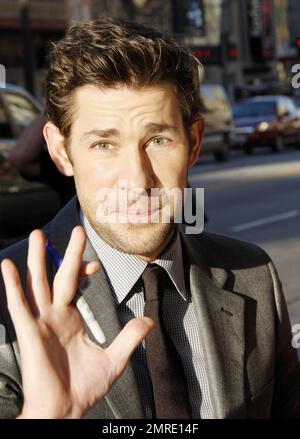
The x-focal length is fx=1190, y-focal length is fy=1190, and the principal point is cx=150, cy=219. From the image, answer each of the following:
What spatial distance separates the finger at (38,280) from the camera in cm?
179

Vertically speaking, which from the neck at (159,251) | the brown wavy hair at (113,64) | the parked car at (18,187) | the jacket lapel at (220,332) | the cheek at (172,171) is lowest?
the parked car at (18,187)

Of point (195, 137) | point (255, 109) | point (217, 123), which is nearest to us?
point (195, 137)

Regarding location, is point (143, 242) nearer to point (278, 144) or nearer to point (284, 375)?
point (284, 375)

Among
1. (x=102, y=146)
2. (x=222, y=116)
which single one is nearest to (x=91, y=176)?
(x=102, y=146)

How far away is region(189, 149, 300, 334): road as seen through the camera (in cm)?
1160

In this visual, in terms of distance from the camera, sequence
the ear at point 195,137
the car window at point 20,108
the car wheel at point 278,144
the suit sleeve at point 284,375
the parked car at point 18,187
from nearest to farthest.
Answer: the ear at point 195,137 < the suit sleeve at point 284,375 < the parked car at point 18,187 < the car window at point 20,108 < the car wheel at point 278,144

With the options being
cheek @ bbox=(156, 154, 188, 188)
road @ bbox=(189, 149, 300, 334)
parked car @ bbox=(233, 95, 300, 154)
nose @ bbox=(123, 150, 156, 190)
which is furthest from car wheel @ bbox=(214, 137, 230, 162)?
nose @ bbox=(123, 150, 156, 190)

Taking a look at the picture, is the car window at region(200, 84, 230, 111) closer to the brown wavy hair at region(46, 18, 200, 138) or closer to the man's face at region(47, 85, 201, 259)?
the brown wavy hair at region(46, 18, 200, 138)

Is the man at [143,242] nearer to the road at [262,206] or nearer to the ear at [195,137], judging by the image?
the ear at [195,137]

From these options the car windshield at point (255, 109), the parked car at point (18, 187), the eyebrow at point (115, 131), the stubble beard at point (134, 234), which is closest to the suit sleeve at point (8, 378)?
the stubble beard at point (134, 234)

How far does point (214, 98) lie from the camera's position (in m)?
29.9

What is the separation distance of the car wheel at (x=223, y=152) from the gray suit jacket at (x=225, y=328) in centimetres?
2768

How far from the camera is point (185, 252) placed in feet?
8.68

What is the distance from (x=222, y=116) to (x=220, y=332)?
2773 cm
